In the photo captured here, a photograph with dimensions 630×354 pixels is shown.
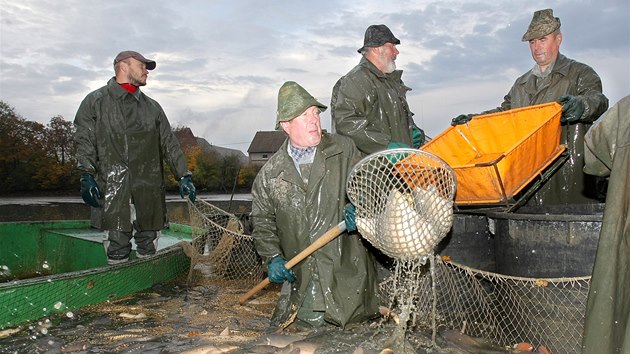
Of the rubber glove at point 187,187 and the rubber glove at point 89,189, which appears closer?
the rubber glove at point 89,189

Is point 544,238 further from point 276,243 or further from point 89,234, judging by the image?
point 89,234

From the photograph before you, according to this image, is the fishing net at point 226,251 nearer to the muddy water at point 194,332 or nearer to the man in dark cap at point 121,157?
the muddy water at point 194,332

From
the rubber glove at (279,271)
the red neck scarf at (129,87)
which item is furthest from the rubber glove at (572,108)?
the red neck scarf at (129,87)

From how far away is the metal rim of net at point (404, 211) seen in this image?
345 centimetres

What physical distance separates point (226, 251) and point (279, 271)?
309 centimetres

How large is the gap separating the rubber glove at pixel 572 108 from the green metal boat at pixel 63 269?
200 inches

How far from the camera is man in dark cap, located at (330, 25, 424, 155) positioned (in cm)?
530

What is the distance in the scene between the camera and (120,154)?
6.72 m

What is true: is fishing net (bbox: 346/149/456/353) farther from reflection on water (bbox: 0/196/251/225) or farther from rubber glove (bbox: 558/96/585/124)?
reflection on water (bbox: 0/196/251/225)

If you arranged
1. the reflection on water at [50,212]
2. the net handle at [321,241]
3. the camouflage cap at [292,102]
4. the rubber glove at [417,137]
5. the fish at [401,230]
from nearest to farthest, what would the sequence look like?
the fish at [401,230]
the net handle at [321,241]
the camouflage cap at [292,102]
the rubber glove at [417,137]
the reflection on water at [50,212]

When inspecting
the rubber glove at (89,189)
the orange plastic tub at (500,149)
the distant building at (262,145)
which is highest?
the distant building at (262,145)

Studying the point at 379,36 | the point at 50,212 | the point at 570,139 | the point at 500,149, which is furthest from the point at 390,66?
the point at 50,212

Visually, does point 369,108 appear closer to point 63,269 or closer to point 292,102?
point 292,102

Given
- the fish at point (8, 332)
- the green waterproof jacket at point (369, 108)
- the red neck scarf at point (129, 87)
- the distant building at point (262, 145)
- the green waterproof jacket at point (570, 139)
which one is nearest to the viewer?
the fish at point (8, 332)
